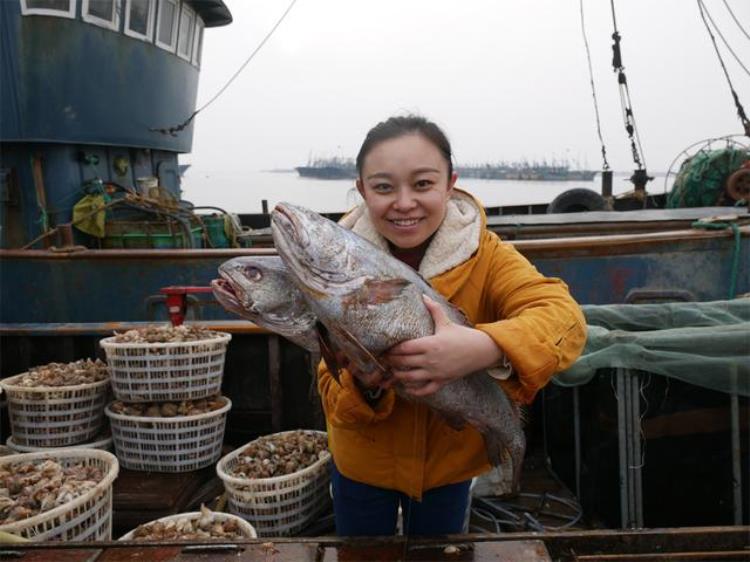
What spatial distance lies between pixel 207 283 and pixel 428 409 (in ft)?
16.4

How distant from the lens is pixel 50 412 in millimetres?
4113

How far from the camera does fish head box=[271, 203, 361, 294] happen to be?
1738mm

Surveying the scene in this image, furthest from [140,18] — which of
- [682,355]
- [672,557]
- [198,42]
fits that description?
[672,557]

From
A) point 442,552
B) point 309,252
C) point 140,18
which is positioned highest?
point 140,18

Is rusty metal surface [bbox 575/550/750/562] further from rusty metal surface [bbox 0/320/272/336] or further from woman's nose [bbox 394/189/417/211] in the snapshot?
rusty metal surface [bbox 0/320/272/336]

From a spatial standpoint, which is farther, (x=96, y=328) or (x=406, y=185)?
(x=96, y=328)

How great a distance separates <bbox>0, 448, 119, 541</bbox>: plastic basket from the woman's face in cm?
215

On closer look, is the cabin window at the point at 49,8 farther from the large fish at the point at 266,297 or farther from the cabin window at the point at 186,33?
the large fish at the point at 266,297

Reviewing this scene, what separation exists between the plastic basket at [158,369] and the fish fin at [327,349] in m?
2.57

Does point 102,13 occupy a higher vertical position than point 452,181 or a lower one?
higher

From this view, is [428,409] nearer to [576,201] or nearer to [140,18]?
[140,18]

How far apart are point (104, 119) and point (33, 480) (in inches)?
300

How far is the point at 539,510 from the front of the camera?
417cm

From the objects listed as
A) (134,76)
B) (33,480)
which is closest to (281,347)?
(33,480)
